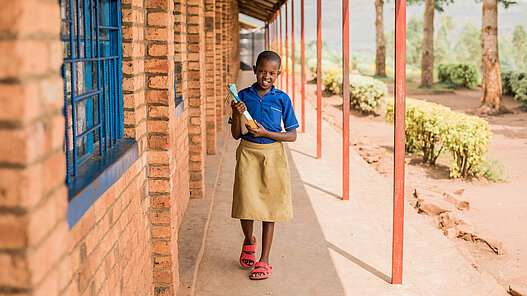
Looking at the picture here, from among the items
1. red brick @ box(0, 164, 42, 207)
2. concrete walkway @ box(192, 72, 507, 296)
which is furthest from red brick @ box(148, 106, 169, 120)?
red brick @ box(0, 164, 42, 207)

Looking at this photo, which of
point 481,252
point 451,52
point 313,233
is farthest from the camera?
point 451,52

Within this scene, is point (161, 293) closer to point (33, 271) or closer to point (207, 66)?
point (33, 271)

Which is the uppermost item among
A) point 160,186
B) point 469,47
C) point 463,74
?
point 469,47

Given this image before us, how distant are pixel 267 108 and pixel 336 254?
1.46 meters

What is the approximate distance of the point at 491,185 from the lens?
899 cm

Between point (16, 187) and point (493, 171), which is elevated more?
point (16, 187)

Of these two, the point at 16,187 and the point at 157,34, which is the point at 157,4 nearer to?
the point at 157,34

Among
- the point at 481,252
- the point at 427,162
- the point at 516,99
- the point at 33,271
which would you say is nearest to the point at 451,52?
the point at 516,99

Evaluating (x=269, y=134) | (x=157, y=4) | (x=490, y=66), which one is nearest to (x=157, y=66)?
(x=157, y=4)

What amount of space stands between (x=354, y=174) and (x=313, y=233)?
10.1ft

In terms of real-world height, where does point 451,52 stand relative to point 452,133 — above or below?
above

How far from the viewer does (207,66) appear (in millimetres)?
8898

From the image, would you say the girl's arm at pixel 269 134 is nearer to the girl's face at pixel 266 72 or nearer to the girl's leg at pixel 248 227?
the girl's face at pixel 266 72

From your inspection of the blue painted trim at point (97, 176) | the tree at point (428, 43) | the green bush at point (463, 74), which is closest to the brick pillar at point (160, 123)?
the blue painted trim at point (97, 176)
